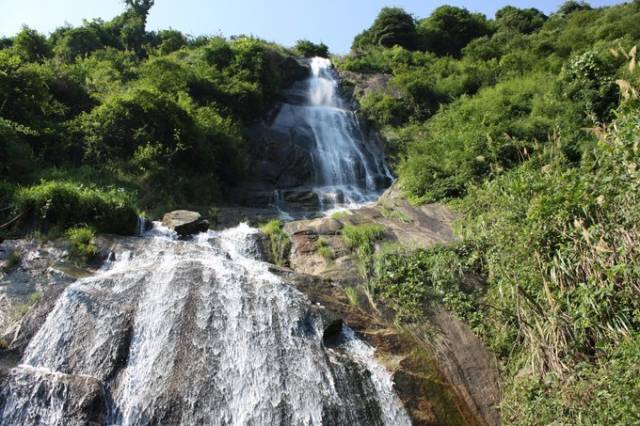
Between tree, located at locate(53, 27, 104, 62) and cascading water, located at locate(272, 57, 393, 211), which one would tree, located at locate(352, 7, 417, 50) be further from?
tree, located at locate(53, 27, 104, 62)

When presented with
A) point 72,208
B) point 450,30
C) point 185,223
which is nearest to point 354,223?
point 185,223

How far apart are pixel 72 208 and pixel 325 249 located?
5.20 meters

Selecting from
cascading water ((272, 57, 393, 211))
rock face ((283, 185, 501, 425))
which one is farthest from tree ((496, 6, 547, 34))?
rock face ((283, 185, 501, 425))

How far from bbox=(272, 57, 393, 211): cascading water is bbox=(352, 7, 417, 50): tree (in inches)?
399

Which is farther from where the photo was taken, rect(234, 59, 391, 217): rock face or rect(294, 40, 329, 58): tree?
rect(294, 40, 329, 58): tree

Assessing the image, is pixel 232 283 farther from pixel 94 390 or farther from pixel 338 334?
pixel 94 390

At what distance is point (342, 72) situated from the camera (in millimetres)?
26297

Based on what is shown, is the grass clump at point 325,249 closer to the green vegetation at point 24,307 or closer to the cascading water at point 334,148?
the cascading water at point 334,148

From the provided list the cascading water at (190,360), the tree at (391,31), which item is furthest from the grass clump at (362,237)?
the tree at (391,31)

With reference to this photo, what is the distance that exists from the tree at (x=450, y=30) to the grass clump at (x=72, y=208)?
92.2 ft

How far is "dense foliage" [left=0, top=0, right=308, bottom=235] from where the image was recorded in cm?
Result: 1108

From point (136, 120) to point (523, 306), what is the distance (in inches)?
464

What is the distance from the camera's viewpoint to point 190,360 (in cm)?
627

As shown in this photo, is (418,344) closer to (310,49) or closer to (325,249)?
(325,249)
